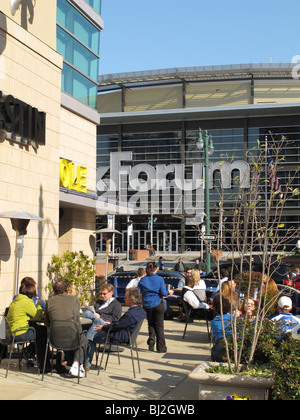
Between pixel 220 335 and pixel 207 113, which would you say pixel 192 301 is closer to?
pixel 220 335

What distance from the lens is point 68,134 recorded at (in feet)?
55.5

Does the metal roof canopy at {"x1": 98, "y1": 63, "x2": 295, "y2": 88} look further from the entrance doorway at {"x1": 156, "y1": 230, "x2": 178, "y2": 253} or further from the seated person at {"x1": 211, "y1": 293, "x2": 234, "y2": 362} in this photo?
the seated person at {"x1": 211, "y1": 293, "x2": 234, "y2": 362}

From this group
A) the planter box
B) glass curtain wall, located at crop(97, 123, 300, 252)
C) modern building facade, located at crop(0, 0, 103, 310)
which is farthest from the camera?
glass curtain wall, located at crop(97, 123, 300, 252)

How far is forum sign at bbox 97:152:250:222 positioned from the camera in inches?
2202

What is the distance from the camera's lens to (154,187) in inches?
2255

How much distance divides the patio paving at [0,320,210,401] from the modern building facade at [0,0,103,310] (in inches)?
154

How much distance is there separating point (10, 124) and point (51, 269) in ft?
12.7

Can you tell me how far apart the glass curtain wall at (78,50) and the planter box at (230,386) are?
12.4m

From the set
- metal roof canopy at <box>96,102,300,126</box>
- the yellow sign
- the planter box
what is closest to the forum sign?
metal roof canopy at <box>96,102,300,126</box>

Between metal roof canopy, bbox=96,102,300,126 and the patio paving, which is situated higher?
metal roof canopy, bbox=96,102,300,126

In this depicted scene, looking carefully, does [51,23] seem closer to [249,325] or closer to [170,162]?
[249,325]

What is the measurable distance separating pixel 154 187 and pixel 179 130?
6739 mm

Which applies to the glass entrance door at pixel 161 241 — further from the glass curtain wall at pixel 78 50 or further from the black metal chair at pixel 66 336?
the black metal chair at pixel 66 336

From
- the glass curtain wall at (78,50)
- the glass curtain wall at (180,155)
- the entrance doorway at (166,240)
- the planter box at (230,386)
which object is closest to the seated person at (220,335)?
the planter box at (230,386)
